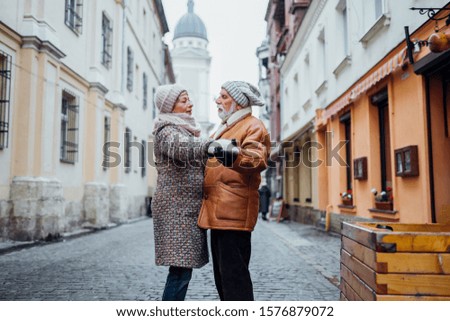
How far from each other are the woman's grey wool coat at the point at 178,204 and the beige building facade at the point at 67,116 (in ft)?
17.1

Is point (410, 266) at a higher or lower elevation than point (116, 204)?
lower

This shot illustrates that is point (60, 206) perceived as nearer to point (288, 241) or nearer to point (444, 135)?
point (288, 241)

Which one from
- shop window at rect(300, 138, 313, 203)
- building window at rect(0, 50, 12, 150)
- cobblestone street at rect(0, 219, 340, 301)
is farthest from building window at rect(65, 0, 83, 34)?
shop window at rect(300, 138, 313, 203)

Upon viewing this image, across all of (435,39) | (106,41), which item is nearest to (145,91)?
(106,41)

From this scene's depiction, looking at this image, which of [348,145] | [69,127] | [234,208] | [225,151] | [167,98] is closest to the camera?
[225,151]

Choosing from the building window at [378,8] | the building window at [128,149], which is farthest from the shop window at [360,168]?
the building window at [128,149]

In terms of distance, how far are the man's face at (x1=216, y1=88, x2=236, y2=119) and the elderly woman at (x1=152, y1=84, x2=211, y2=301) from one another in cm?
21

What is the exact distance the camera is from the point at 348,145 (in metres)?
10.1

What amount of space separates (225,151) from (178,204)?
0.52 m

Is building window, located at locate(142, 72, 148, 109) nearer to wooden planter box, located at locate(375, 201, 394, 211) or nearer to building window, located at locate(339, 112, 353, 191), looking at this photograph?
building window, located at locate(339, 112, 353, 191)

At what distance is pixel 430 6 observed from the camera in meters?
5.48

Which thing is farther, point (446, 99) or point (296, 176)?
point (296, 176)

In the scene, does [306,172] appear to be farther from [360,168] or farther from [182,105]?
[182,105]
